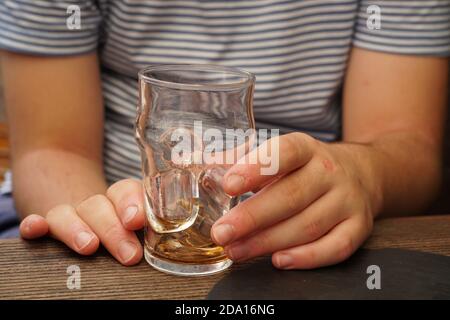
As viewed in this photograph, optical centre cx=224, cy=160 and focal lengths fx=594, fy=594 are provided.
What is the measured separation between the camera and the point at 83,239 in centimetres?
59

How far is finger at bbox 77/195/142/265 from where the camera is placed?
57 centimetres

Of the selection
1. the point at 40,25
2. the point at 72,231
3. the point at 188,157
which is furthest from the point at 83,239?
the point at 40,25

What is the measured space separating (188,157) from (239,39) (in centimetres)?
44

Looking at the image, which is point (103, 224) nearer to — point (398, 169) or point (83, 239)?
point (83, 239)

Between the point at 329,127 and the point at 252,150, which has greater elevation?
the point at 252,150

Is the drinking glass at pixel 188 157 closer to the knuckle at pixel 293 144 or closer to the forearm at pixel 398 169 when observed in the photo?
the knuckle at pixel 293 144

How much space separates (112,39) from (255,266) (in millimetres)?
504

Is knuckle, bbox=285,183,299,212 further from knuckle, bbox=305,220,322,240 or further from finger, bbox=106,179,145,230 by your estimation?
finger, bbox=106,179,145,230

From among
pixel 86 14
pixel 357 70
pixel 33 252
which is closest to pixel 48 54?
pixel 86 14

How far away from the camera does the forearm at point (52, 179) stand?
829 mm

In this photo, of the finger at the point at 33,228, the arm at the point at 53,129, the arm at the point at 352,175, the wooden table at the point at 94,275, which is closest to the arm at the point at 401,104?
the arm at the point at 352,175
